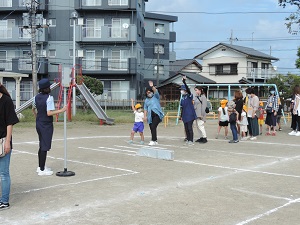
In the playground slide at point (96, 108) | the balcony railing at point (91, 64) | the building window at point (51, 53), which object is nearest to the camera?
the playground slide at point (96, 108)

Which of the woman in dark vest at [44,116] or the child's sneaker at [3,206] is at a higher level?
the woman in dark vest at [44,116]

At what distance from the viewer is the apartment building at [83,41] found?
37.3 metres

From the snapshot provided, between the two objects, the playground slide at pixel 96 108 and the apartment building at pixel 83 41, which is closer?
the playground slide at pixel 96 108

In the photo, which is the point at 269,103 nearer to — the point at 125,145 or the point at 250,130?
the point at 250,130

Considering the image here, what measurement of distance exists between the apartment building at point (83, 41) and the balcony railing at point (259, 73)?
14.8 metres

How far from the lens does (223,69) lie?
4753cm

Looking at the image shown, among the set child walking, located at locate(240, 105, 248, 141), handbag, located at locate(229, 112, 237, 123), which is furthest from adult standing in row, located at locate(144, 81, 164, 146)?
child walking, located at locate(240, 105, 248, 141)

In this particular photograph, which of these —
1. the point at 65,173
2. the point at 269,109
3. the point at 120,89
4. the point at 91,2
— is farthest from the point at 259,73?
the point at 65,173

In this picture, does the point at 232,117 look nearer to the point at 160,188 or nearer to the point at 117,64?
the point at 160,188

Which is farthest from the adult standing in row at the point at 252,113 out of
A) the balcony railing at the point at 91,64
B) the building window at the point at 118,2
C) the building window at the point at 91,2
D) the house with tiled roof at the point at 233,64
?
the house with tiled roof at the point at 233,64

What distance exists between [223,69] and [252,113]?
3418 cm

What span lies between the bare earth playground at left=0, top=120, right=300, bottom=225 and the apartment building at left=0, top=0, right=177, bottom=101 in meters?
26.9

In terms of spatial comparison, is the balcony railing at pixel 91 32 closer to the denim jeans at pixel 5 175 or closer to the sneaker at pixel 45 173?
the sneaker at pixel 45 173

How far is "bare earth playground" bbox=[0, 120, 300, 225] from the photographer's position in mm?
5195
